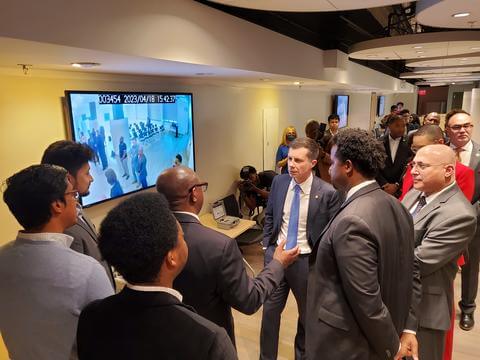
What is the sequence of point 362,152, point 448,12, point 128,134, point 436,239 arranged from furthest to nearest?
point 128,134, point 448,12, point 436,239, point 362,152

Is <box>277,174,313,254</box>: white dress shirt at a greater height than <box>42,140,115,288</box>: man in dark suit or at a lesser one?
lesser

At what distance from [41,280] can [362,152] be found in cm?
131

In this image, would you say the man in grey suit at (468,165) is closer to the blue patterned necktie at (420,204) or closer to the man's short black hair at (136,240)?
the blue patterned necktie at (420,204)

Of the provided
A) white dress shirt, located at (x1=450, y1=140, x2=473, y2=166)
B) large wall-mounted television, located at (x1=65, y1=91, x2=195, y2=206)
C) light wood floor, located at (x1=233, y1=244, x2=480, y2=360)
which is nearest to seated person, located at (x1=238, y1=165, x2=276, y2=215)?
large wall-mounted television, located at (x1=65, y1=91, x2=195, y2=206)

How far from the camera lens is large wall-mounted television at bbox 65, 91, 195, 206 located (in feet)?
9.11

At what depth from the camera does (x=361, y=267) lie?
1.38 m

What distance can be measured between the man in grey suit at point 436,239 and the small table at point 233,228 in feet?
6.77

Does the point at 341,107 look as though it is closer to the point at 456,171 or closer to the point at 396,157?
the point at 396,157

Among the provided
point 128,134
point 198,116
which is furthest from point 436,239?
point 198,116

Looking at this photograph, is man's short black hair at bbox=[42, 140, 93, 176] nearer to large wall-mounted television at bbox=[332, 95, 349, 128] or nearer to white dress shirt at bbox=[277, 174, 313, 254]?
white dress shirt at bbox=[277, 174, 313, 254]

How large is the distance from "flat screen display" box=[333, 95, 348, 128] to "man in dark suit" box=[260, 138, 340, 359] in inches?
279

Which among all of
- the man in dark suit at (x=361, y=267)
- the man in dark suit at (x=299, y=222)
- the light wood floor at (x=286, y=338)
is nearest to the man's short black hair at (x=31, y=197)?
the man in dark suit at (x=361, y=267)

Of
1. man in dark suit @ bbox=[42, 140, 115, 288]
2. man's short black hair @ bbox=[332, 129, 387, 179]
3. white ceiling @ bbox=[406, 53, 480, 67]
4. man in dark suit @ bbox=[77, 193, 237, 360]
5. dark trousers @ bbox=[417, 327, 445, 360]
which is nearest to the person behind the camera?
man in dark suit @ bbox=[77, 193, 237, 360]

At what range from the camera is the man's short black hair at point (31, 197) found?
3.82 feet
